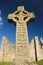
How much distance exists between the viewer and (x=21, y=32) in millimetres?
11727

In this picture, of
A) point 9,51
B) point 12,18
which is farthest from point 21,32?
point 9,51

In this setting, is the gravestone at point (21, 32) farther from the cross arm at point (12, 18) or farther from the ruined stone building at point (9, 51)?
the ruined stone building at point (9, 51)

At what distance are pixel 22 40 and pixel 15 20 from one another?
1.68 metres

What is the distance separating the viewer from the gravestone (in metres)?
10.9

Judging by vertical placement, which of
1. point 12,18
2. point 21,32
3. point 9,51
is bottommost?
point 9,51

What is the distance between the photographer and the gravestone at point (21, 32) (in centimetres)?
1088

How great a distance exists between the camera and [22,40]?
11.4 metres

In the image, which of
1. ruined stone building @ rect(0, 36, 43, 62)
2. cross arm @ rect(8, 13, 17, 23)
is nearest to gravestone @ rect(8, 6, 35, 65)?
cross arm @ rect(8, 13, 17, 23)

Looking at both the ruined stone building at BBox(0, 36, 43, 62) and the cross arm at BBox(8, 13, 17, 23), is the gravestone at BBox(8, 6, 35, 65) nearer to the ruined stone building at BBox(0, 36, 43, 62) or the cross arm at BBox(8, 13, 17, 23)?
the cross arm at BBox(8, 13, 17, 23)

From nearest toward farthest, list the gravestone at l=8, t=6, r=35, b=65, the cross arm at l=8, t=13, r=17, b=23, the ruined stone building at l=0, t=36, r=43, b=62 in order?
the gravestone at l=8, t=6, r=35, b=65, the cross arm at l=8, t=13, r=17, b=23, the ruined stone building at l=0, t=36, r=43, b=62

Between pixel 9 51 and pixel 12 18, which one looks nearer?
pixel 12 18

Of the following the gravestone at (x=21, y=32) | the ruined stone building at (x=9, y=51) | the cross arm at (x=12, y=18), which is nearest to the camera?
the gravestone at (x=21, y=32)

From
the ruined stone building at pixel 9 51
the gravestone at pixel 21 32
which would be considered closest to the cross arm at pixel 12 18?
the gravestone at pixel 21 32

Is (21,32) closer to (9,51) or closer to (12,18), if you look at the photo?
(12,18)
